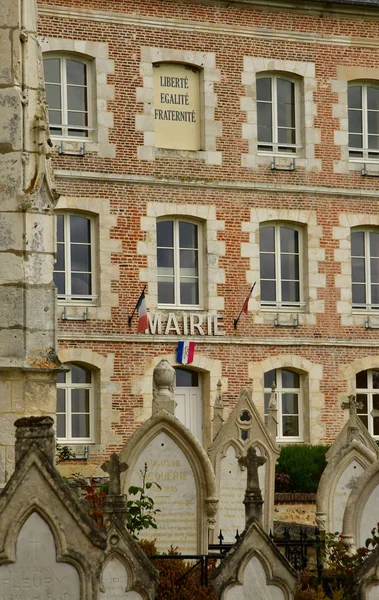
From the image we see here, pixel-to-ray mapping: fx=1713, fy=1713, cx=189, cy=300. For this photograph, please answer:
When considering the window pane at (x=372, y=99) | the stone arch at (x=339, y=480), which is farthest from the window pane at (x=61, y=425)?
the stone arch at (x=339, y=480)

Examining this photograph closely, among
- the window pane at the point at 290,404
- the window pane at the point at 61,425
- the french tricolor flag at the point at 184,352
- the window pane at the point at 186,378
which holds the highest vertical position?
the french tricolor flag at the point at 184,352

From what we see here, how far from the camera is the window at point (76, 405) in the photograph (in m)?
30.6

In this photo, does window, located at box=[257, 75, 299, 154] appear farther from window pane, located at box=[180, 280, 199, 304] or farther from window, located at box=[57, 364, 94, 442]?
window, located at box=[57, 364, 94, 442]

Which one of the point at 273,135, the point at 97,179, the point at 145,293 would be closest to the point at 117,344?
the point at 145,293

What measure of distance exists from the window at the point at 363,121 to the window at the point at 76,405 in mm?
7312

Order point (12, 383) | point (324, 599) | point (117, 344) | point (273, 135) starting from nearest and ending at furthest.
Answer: point (324, 599)
point (12, 383)
point (117, 344)
point (273, 135)

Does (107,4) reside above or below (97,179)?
above

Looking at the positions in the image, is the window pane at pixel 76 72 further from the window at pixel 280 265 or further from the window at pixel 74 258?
the window at pixel 280 265

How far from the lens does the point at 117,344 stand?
3094 cm

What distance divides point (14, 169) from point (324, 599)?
169 inches

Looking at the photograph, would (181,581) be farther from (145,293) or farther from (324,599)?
(145,293)

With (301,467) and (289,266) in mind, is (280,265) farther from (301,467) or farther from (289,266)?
(301,467)

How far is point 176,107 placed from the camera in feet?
105

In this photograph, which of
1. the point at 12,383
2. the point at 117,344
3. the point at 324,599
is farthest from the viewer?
the point at 117,344
